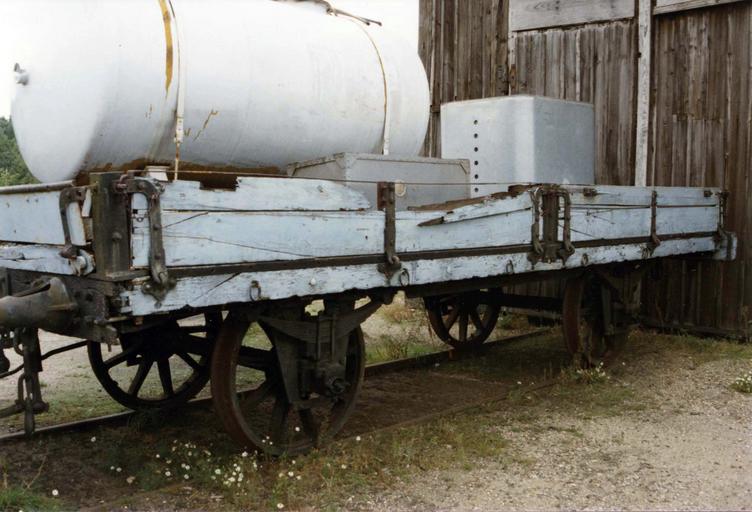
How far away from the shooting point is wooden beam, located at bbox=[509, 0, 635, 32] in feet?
29.8

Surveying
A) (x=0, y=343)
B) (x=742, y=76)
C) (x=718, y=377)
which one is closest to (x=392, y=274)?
(x=0, y=343)

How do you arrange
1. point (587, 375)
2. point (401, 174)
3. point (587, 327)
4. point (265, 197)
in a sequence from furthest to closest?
point (587, 327) → point (587, 375) → point (401, 174) → point (265, 197)

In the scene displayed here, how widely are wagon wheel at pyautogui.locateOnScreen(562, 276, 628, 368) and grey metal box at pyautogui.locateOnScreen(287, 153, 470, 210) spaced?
1633 mm

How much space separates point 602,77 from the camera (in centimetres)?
927

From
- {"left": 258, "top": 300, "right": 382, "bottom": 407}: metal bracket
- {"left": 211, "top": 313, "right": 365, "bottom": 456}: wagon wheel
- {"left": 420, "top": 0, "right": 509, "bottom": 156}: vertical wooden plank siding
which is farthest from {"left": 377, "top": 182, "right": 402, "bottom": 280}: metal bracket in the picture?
{"left": 420, "top": 0, "right": 509, "bottom": 156}: vertical wooden plank siding

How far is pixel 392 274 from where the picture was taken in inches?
177

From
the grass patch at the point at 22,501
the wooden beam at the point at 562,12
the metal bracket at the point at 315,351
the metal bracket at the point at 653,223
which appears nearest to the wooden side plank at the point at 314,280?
the metal bracket at the point at 315,351

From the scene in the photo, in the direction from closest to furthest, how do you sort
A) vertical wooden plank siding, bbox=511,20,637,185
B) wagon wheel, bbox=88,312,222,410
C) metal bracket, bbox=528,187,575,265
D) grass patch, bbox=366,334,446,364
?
wagon wheel, bbox=88,312,222,410, metal bracket, bbox=528,187,575,265, grass patch, bbox=366,334,446,364, vertical wooden plank siding, bbox=511,20,637,185

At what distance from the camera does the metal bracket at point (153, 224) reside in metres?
3.42

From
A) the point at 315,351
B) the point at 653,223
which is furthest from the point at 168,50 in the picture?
the point at 653,223

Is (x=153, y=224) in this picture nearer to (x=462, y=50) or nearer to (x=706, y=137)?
(x=706, y=137)

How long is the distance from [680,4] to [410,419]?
19.4 ft

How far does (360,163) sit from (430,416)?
1954 millimetres

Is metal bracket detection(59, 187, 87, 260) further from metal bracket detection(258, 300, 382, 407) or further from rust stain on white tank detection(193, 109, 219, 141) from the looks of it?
metal bracket detection(258, 300, 382, 407)
